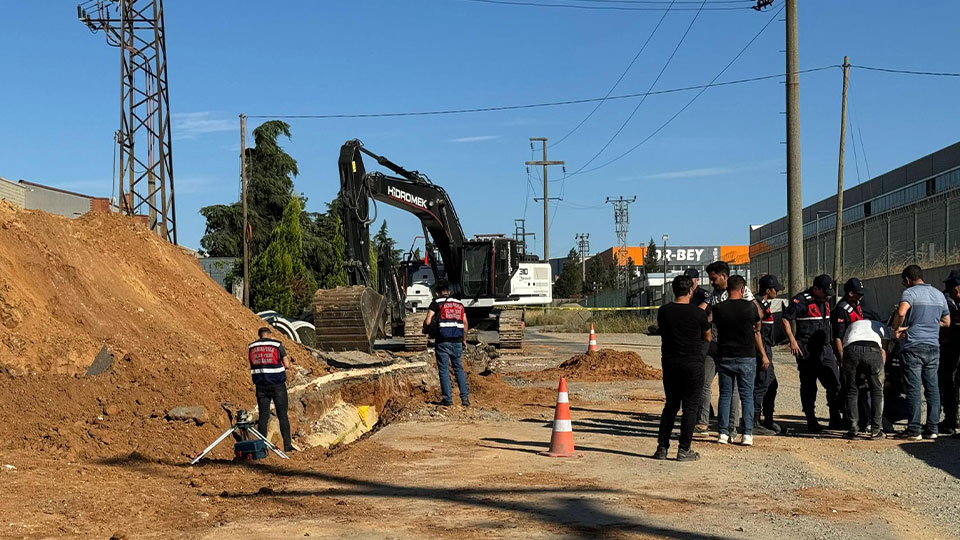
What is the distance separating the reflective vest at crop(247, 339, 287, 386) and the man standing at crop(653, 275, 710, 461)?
4488 millimetres

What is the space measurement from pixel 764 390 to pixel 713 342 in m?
0.79

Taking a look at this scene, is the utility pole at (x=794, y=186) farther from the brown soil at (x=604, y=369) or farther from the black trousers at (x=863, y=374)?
the black trousers at (x=863, y=374)

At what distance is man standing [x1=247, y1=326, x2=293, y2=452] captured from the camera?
475 inches

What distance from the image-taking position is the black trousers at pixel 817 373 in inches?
475

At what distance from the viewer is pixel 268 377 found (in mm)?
12102

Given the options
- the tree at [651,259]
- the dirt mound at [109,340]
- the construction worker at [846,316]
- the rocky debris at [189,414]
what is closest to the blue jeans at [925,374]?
the construction worker at [846,316]

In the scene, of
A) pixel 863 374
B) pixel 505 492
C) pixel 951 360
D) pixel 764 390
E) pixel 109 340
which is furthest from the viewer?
pixel 109 340

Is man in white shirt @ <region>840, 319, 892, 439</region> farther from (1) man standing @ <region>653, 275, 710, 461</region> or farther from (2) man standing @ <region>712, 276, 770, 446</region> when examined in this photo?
(1) man standing @ <region>653, 275, 710, 461</region>

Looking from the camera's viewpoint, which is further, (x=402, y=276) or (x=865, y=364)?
(x=402, y=276)

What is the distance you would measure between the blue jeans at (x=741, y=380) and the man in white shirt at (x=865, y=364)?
118 centimetres

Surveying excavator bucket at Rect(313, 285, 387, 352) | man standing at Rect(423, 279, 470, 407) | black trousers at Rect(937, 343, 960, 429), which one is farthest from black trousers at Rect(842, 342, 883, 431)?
excavator bucket at Rect(313, 285, 387, 352)

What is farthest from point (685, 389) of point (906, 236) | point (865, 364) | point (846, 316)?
point (906, 236)

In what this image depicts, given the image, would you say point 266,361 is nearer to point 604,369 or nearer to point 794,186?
point 604,369

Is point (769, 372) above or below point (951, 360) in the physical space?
below
